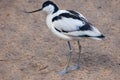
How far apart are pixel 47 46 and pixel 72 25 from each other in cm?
100

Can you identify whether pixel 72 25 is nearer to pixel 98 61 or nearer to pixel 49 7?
pixel 49 7

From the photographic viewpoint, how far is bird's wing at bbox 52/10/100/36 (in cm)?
484

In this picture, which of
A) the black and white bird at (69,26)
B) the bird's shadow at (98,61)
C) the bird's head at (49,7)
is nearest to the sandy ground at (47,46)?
the bird's shadow at (98,61)

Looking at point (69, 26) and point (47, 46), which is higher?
point (69, 26)

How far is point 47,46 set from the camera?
19.0ft

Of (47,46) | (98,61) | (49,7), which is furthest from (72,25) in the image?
(47,46)

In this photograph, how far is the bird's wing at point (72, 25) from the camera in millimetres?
4844

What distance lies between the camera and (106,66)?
5.33m

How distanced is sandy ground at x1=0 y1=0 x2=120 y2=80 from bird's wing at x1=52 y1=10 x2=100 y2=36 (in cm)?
63

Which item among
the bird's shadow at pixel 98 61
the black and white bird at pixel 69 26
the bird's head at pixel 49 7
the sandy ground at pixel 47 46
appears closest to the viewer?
the black and white bird at pixel 69 26

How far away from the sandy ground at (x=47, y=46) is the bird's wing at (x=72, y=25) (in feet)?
2.08

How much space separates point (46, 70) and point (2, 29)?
1.44 meters

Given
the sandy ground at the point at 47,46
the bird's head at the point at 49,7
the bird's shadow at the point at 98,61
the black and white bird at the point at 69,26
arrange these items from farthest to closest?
the bird's shadow at the point at 98,61 → the sandy ground at the point at 47,46 → the bird's head at the point at 49,7 → the black and white bird at the point at 69,26

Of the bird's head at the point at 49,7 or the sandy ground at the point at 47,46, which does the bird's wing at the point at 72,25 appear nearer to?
the bird's head at the point at 49,7
